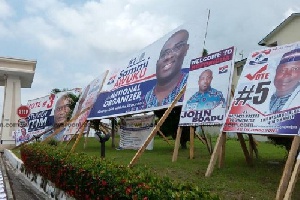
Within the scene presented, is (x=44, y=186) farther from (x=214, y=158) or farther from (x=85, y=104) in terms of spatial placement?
(x=85, y=104)

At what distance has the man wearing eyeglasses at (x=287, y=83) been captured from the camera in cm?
648

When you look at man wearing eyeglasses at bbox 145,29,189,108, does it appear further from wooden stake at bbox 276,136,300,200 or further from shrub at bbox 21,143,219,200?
wooden stake at bbox 276,136,300,200

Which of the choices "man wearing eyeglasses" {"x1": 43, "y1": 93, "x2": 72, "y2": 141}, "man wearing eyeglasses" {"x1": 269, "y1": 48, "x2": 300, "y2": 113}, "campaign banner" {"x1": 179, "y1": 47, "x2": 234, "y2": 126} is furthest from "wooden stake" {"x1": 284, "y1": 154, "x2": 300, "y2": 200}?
"man wearing eyeglasses" {"x1": 43, "y1": 93, "x2": 72, "y2": 141}

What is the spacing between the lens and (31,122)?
75.9ft

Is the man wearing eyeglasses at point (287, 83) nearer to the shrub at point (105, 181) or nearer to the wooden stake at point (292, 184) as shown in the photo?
the wooden stake at point (292, 184)

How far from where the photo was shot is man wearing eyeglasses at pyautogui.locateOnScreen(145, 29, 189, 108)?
11.9 m

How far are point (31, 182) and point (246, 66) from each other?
24.5ft

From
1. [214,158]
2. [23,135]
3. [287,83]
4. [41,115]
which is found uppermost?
[41,115]

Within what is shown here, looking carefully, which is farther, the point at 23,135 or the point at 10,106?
the point at 10,106

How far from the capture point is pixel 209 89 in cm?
949

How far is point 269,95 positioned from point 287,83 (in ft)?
1.38

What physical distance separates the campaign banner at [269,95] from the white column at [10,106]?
2378cm

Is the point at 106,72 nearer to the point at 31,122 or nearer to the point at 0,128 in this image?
the point at 31,122

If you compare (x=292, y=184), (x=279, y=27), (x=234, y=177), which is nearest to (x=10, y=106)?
(x=279, y=27)
